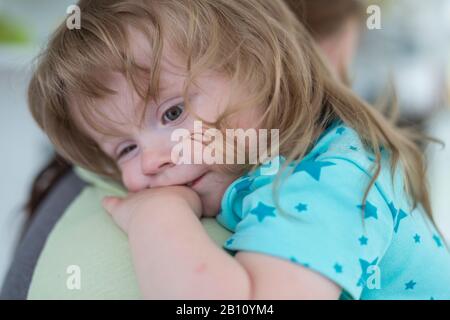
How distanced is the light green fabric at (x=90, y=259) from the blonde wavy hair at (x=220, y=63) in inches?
5.6

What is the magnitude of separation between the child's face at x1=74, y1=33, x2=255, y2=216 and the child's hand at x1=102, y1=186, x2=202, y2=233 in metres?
0.03

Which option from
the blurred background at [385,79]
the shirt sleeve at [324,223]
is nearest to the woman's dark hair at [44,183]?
the shirt sleeve at [324,223]

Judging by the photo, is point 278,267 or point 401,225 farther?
point 401,225

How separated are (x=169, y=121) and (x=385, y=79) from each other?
1583 mm

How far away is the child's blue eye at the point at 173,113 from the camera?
0.75m

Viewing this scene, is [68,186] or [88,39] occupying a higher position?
[88,39]

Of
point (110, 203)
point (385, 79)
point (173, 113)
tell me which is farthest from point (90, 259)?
point (385, 79)

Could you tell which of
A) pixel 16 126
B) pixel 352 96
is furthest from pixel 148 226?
pixel 16 126

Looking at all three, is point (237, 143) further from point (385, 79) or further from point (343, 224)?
point (385, 79)

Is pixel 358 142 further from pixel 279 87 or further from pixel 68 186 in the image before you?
pixel 68 186

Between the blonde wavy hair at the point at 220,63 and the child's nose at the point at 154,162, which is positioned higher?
the blonde wavy hair at the point at 220,63

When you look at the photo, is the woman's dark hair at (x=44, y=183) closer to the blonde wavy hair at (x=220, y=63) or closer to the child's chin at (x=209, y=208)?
the blonde wavy hair at (x=220, y=63)

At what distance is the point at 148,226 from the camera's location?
611mm

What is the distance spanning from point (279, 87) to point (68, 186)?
0.48 m
